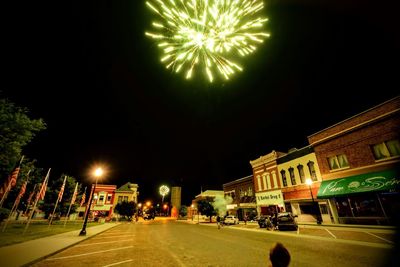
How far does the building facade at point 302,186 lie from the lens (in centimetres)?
2297

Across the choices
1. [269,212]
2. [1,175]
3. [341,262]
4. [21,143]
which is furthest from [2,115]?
[269,212]

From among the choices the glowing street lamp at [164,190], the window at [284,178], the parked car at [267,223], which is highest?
the glowing street lamp at [164,190]

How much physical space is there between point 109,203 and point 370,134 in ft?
195

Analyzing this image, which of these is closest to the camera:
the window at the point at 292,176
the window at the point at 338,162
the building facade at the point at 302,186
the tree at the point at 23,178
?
the tree at the point at 23,178

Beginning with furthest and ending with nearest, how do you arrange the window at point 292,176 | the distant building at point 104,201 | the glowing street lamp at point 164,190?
the glowing street lamp at point 164,190 → the distant building at point 104,201 → the window at point 292,176

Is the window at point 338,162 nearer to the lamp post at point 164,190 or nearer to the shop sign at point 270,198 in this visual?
the shop sign at point 270,198

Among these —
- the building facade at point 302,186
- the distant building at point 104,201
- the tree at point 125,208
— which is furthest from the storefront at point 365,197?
the distant building at point 104,201

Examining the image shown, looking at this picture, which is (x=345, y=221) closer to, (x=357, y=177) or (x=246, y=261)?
(x=357, y=177)

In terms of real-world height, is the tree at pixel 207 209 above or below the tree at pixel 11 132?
below

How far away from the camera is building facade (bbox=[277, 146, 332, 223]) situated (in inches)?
904

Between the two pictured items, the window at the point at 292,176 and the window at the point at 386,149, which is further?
the window at the point at 292,176

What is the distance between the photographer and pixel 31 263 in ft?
22.8

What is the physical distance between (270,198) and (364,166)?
578 inches

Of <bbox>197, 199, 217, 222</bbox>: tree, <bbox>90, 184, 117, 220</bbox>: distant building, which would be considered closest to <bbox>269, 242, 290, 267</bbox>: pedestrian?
<bbox>197, 199, 217, 222</bbox>: tree
